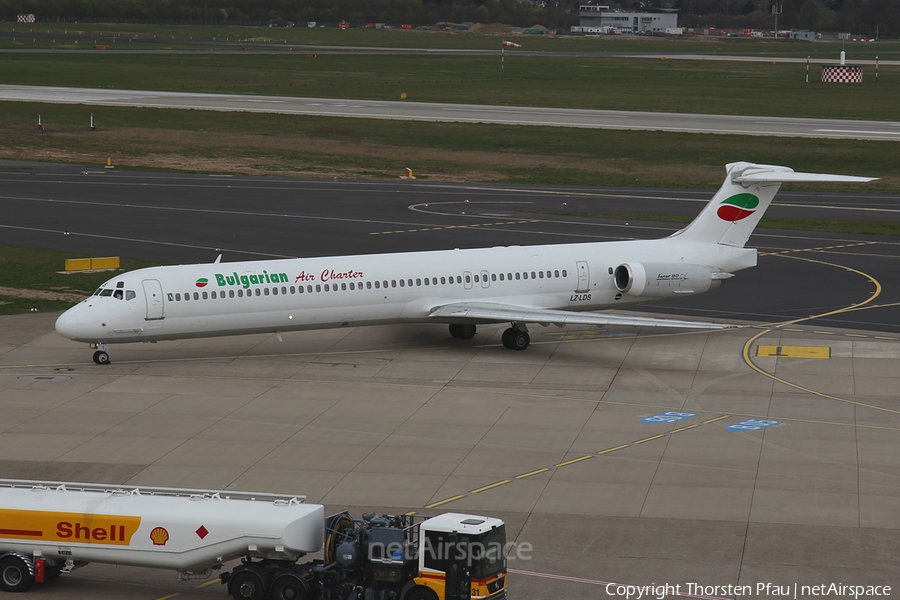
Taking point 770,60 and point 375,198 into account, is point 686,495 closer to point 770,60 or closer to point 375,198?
point 375,198

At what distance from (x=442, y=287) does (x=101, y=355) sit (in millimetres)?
11103

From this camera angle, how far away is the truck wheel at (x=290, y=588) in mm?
17875

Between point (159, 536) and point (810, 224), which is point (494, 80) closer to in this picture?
point (810, 224)

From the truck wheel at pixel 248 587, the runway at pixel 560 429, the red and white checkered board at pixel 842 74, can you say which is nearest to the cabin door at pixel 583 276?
the runway at pixel 560 429

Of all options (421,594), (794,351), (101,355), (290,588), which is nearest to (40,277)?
(101,355)

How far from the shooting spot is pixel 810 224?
5859 centimetres

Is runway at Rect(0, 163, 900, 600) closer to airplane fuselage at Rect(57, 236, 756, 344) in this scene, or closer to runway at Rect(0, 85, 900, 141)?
airplane fuselage at Rect(57, 236, 756, 344)

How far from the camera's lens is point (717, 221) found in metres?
39.5

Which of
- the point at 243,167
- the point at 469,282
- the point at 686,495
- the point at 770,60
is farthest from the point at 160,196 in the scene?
the point at 770,60

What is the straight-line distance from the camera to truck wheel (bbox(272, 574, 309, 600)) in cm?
1788

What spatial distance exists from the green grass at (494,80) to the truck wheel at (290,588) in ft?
314

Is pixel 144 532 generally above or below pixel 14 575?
above

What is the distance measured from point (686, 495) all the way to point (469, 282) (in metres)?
14.5

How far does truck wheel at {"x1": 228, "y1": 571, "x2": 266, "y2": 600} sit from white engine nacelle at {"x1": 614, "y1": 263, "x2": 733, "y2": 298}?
2204 centimetres
